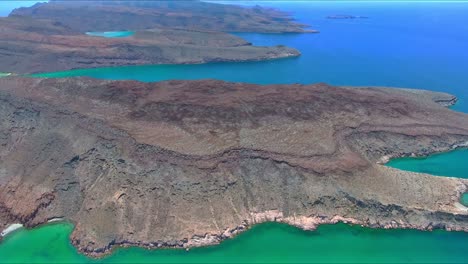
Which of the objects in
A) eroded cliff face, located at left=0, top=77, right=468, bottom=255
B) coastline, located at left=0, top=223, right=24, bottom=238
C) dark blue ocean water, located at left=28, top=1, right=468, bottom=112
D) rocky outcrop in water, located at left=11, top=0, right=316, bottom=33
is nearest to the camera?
coastline, located at left=0, top=223, right=24, bottom=238

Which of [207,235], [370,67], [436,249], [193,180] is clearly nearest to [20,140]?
[193,180]

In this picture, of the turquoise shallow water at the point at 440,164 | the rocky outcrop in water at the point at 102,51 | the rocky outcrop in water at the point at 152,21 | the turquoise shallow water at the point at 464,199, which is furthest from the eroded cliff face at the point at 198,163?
the rocky outcrop in water at the point at 152,21

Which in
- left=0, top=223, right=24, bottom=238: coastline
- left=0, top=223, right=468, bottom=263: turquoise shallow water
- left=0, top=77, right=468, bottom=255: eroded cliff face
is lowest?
left=0, top=223, right=468, bottom=263: turquoise shallow water

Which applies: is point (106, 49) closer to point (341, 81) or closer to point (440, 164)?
point (341, 81)

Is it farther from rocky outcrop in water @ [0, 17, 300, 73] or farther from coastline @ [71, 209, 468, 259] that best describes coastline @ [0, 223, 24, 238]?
rocky outcrop in water @ [0, 17, 300, 73]

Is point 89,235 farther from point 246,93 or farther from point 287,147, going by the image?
point 246,93

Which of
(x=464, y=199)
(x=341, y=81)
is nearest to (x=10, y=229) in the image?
(x=464, y=199)

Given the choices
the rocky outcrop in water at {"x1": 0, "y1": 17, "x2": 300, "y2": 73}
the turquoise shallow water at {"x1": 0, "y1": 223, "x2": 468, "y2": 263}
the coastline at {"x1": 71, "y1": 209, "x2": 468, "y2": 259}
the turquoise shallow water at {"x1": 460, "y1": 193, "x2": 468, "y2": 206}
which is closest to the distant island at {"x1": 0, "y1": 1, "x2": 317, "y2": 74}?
the rocky outcrop in water at {"x1": 0, "y1": 17, "x2": 300, "y2": 73}
